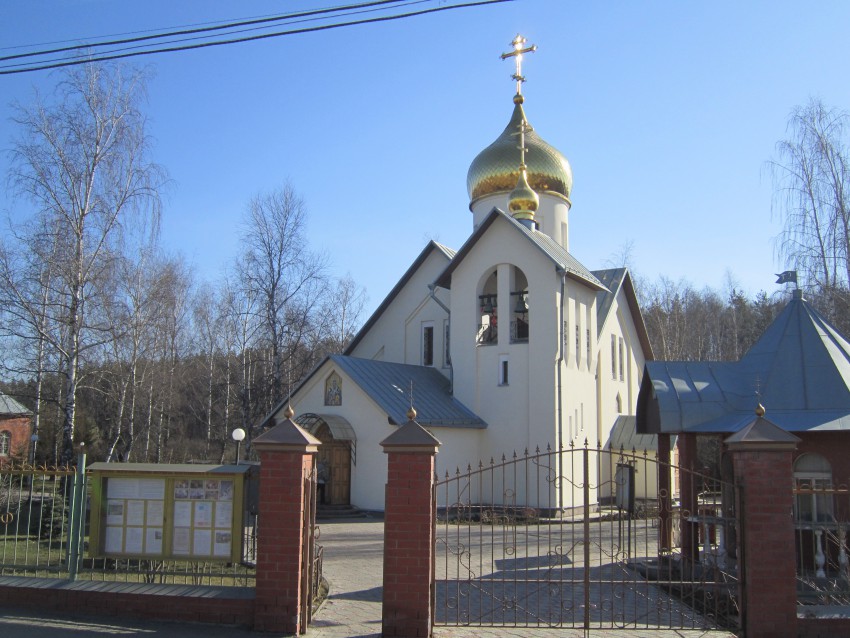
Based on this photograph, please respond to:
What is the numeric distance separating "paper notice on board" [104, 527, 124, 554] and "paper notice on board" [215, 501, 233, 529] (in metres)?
1.05

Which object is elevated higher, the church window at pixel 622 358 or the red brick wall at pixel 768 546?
the church window at pixel 622 358

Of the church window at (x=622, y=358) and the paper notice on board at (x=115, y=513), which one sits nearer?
the paper notice on board at (x=115, y=513)

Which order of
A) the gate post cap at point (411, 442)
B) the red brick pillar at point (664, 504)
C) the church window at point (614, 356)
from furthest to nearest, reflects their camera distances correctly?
the church window at point (614, 356) → the red brick pillar at point (664, 504) → the gate post cap at point (411, 442)

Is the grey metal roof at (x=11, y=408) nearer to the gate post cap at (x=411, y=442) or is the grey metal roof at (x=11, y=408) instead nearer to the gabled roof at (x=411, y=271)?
the gabled roof at (x=411, y=271)

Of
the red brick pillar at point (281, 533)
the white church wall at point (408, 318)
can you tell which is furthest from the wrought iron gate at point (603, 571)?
the white church wall at point (408, 318)

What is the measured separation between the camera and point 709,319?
45.9m

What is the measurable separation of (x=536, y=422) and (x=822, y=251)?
845 centimetres

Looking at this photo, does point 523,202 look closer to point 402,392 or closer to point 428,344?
point 428,344

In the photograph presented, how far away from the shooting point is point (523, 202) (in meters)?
25.0

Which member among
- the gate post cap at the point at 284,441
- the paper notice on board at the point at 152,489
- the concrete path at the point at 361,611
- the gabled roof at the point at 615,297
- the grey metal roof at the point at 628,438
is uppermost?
the gabled roof at the point at 615,297

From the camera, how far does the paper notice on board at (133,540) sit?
27.8 ft

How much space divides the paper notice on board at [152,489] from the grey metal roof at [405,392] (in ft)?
39.2

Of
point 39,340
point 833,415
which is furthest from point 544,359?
point 39,340

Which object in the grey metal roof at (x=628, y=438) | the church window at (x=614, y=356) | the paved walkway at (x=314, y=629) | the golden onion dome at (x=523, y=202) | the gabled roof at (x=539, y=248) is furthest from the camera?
the church window at (x=614, y=356)
